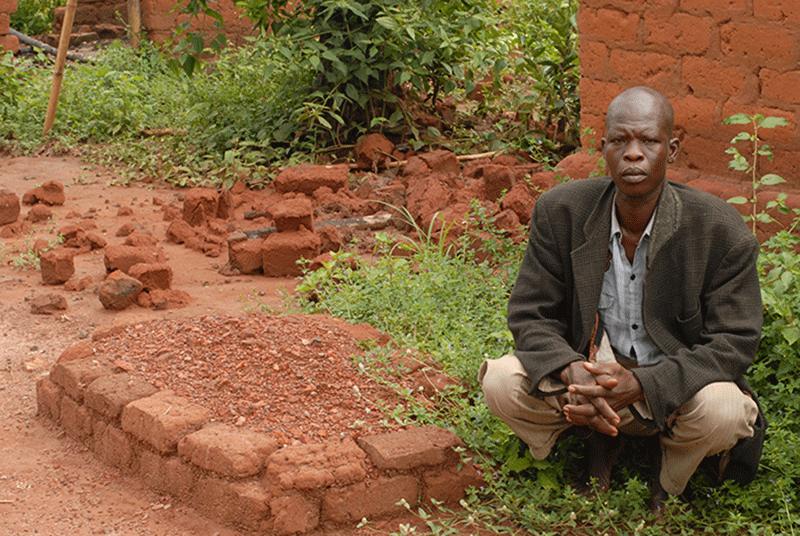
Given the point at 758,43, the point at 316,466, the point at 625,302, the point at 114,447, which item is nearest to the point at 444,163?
the point at 758,43

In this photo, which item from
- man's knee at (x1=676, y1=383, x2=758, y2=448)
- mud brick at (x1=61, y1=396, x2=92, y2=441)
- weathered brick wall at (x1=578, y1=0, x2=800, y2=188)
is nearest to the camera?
man's knee at (x1=676, y1=383, x2=758, y2=448)

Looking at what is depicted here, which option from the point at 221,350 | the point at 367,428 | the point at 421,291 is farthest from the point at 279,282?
the point at 367,428

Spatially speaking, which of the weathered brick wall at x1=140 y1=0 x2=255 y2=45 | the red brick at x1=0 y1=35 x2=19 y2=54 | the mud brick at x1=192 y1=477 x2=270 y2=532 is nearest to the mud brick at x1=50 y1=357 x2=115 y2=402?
the mud brick at x1=192 y1=477 x2=270 y2=532

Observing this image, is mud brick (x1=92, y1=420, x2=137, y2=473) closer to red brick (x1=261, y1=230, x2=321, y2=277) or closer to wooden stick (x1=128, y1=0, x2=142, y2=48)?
red brick (x1=261, y1=230, x2=321, y2=277)


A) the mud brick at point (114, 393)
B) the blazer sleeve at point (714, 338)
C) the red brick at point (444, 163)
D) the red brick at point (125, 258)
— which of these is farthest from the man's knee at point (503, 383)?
the red brick at point (444, 163)

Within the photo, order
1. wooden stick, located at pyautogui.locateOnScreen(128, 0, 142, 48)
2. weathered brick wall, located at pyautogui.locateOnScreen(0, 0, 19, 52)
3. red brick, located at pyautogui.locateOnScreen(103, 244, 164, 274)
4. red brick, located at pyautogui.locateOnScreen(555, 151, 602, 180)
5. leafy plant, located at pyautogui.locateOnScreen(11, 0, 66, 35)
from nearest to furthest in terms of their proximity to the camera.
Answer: red brick, located at pyautogui.locateOnScreen(555, 151, 602, 180), red brick, located at pyautogui.locateOnScreen(103, 244, 164, 274), weathered brick wall, located at pyautogui.locateOnScreen(0, 0, 19, 52), wooden stick, located at pyautogui.locateOnScreen(128, 0, 142, 48), leafy plant, located at pyautogui.locateOnScreen(11, 0, 66, 35)

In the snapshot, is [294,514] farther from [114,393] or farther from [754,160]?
[754,160]

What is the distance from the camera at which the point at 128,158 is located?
28.6 ft

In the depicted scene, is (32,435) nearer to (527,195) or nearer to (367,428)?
(367,428)

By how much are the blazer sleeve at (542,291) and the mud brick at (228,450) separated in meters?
1.01

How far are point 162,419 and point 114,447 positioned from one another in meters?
0.39

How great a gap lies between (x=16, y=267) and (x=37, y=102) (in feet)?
14.6

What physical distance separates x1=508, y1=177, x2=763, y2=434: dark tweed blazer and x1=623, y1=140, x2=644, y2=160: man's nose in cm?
20

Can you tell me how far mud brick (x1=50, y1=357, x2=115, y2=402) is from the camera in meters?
3.93
